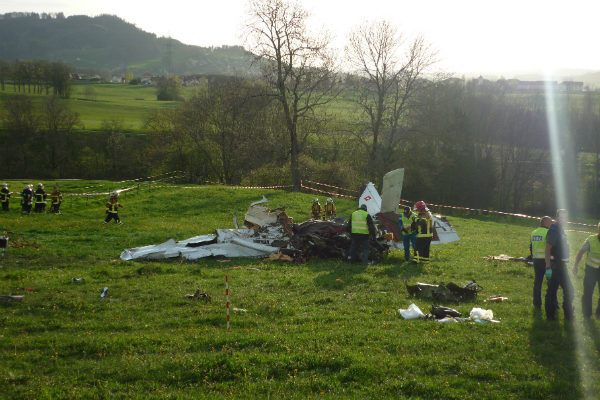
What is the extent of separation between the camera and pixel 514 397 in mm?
8375

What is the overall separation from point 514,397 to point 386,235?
13093mm

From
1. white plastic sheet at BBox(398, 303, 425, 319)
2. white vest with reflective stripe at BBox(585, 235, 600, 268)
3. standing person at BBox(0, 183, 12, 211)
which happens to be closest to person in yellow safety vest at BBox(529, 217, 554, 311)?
white vest with reflective stripe at BBox(585, 235, 600, 268)

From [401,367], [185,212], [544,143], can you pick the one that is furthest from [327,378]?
[544,143]

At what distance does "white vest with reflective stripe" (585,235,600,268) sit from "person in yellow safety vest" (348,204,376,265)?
746cm

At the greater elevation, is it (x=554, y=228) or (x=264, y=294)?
(x=554, y=228)

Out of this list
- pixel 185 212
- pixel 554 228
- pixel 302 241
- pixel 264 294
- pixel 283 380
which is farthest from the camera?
pixel 185 212

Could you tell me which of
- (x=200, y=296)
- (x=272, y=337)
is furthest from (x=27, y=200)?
(x=272, y=337)

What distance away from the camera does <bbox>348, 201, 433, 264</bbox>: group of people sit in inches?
754

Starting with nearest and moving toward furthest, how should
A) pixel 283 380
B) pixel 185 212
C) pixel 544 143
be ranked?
pixel 283 380 < pixel 185 212 < pixel 544 143

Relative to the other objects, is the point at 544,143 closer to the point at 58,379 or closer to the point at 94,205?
the point at 94,205

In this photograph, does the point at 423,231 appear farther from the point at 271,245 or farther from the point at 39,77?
the point at 39,77

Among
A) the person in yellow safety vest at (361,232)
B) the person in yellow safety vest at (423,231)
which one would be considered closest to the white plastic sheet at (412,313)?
the person in yellow safety vest at (361,232)

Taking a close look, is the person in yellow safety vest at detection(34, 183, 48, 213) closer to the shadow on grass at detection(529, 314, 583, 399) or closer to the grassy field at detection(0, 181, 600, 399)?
the grassy field at detection(0, 181, 600, 399)

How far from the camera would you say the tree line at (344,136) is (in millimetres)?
48156
